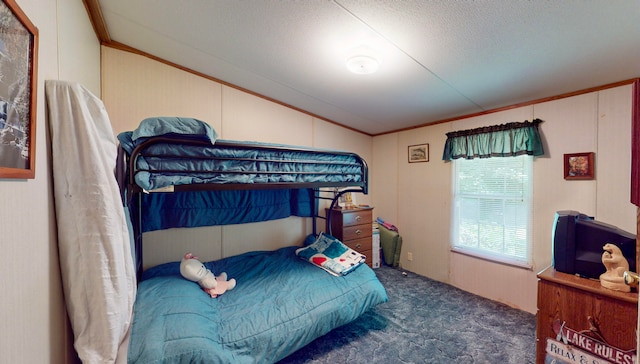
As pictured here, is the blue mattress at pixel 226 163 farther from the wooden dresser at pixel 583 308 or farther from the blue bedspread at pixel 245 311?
the wooden dresser at pixel 583 308

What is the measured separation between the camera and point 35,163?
77 centimetres

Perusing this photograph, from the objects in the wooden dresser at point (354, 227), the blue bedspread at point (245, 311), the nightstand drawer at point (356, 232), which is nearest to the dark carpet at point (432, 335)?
the blue bedspread at point (245, 311)

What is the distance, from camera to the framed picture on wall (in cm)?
62

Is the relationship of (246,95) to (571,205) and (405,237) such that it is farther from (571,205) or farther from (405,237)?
(571,205)

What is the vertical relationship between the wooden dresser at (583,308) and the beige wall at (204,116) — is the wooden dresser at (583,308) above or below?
below

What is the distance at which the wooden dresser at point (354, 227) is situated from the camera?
3.10 meters

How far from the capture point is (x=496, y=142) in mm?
2574

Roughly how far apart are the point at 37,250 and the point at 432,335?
102 inches

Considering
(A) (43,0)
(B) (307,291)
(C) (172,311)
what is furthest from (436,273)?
(A) (43,0)

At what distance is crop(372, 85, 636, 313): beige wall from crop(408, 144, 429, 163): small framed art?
7 centimetres

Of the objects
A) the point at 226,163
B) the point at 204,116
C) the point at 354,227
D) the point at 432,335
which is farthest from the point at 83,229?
the point at 354,227

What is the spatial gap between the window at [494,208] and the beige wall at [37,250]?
3.50 metres

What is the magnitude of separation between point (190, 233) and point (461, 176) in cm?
328

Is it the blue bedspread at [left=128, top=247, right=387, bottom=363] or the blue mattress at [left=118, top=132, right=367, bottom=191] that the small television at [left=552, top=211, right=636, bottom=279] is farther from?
the blue mattress at [left=118, top=132, right=367, bottom=191]
